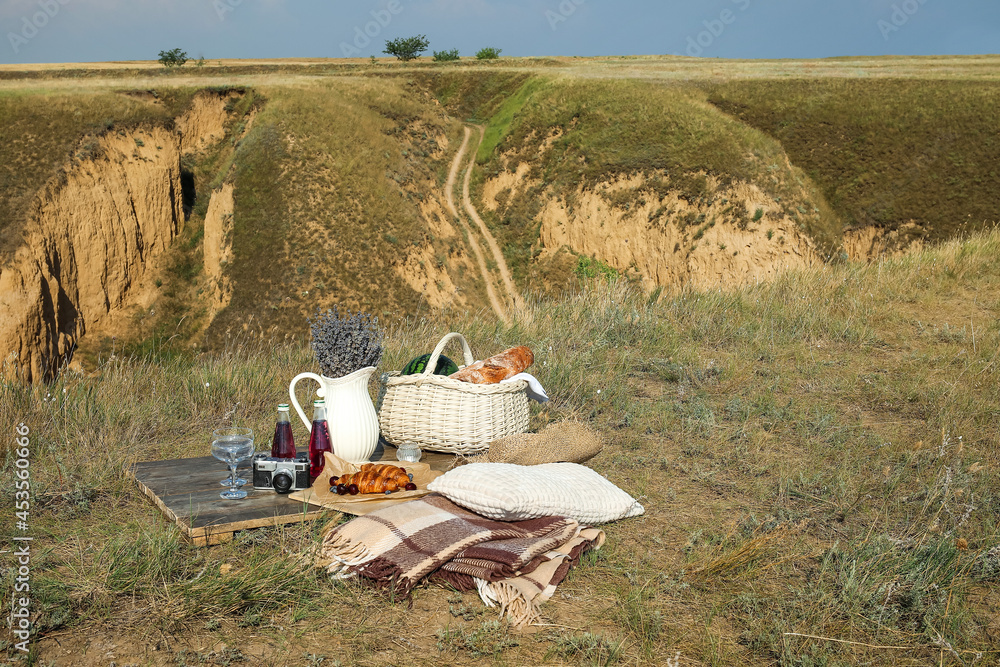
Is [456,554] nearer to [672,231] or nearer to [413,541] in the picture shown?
[413,541]

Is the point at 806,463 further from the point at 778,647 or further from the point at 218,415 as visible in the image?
the point at 218,415

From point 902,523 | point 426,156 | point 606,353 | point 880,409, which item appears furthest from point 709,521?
point 426,156

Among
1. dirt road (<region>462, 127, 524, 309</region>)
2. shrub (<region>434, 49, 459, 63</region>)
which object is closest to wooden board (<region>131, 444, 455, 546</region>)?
dirt road (<region>462, 127, 524, 309</region>)

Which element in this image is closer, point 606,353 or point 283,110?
point 606,353

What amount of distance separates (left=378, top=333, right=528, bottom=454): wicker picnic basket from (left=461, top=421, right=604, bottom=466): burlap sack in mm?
140

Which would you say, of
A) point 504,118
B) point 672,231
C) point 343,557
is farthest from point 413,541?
point 504,118

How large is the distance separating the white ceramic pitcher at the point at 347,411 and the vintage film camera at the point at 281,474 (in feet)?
0.98

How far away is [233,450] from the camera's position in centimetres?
385

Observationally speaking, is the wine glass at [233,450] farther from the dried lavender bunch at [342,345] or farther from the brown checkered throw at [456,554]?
the brown checkered throw at [456,554]

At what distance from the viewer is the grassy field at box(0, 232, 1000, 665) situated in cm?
295

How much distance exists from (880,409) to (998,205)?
2462 centimetres

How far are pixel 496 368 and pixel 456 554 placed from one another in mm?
1648

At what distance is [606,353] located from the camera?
723 centimetres

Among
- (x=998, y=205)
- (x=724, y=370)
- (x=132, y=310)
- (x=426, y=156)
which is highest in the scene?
(x=426, y=156)
